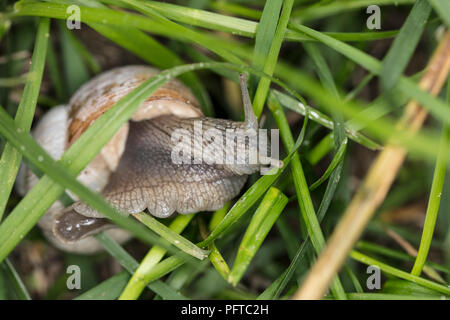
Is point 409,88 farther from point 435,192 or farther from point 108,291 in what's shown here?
point 108,291

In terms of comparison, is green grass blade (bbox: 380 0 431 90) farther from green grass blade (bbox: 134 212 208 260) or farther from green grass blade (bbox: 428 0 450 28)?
green grass blade (bbox: 134 212 208 260)

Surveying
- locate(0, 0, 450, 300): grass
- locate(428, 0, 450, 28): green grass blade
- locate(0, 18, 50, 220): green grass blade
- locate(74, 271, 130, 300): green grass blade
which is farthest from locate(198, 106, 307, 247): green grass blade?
locate(0, 18, 50, 220): green grass blade

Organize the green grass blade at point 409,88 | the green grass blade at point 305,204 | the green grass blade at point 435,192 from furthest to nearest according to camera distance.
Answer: the green grass blade at point 305,204 → the green grass blade at point 435,192 → the green grass blade at point 409,88

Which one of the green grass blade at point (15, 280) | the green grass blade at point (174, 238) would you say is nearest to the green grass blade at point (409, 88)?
the green grass blade at point (174, 238)

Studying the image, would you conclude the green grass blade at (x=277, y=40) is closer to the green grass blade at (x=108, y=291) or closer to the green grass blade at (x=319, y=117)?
the green grass blade at (x=319, y=117)

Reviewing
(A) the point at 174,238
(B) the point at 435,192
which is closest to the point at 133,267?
(A) the point at 174,238
